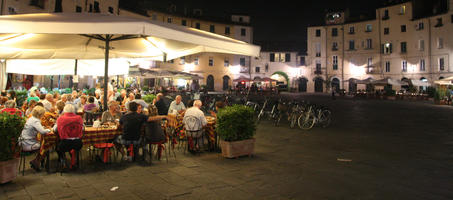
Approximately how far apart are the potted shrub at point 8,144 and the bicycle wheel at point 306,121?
9.37 m

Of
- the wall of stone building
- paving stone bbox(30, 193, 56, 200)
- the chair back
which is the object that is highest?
the wall of stone building

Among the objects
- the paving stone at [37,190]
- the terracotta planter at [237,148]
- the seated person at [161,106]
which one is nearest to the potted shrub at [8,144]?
the paving stone at [37,190]

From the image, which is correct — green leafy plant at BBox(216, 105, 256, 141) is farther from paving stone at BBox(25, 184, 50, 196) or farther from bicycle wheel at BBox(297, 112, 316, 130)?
bicycle wheel at BBox(297, 112, 316, 130)

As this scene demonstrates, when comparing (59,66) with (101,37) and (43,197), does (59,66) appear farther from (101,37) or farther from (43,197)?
(43,197)

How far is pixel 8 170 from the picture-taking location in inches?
178

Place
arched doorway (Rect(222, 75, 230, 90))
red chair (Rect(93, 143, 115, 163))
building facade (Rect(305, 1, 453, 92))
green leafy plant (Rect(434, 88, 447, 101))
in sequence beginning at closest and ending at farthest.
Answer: red chair (Rect(93, 143, 115, 163)) < green leafy plant (Rect(434, 88, 447, 101)) < building facade (Rect(305, 1, 453, 92)) < arched doorway (Rect(222, 75, 230, 90))

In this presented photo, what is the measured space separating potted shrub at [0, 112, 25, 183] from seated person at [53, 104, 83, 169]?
579 mm

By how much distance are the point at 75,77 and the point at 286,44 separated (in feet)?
165

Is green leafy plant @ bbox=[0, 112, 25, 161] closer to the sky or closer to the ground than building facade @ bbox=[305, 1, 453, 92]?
closer to the ground

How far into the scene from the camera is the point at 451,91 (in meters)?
26.3

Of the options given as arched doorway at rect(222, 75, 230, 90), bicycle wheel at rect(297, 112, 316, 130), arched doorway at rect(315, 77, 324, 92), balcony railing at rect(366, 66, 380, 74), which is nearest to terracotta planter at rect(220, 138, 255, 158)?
bicycle wheel at rect(297, 112, 316, 130)

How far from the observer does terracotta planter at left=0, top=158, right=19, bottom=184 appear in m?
4.45

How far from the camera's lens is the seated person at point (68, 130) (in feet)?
16.5

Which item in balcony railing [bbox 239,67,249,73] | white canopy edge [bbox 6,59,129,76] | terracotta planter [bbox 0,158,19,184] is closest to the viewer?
terracotta planter [bbox 0,158,19,184]
